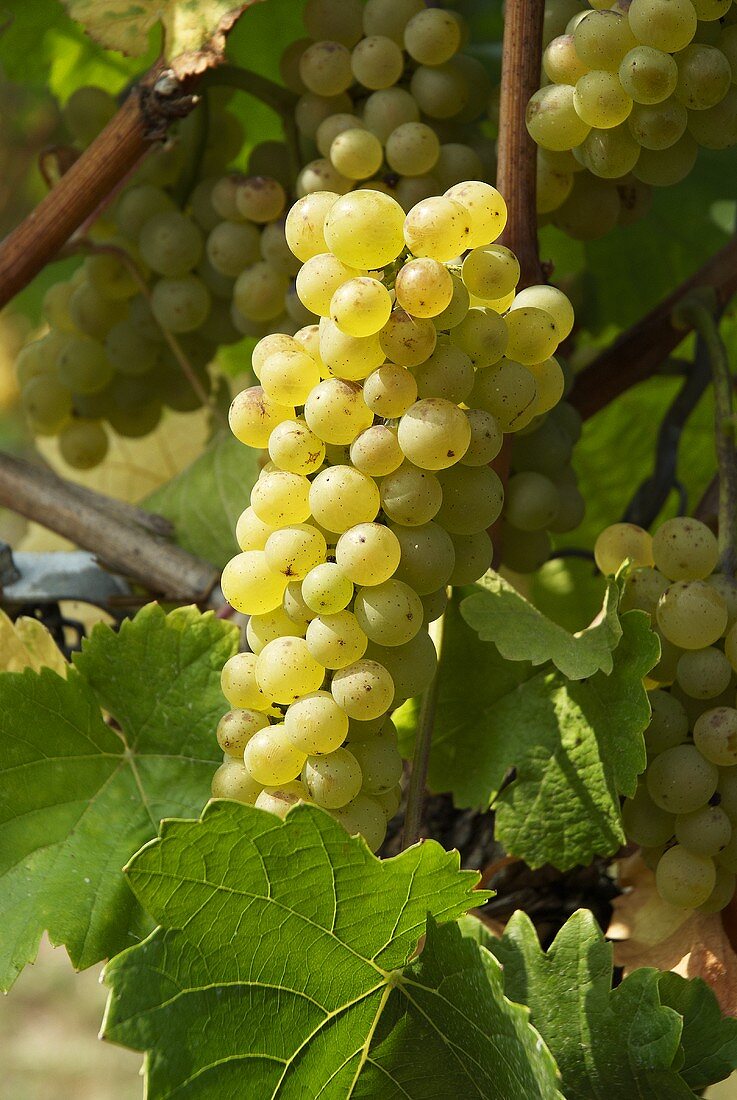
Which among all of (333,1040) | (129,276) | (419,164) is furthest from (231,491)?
(333,1040)

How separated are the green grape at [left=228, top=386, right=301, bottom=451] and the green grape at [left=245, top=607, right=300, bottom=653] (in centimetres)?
7

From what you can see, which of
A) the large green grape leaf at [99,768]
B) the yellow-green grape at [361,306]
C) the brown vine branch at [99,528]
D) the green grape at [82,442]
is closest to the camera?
the yellow-green grape at [361,306]

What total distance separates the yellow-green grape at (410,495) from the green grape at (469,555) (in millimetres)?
36

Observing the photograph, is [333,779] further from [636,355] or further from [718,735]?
[636,355]

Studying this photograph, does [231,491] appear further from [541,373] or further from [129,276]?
[541,373]

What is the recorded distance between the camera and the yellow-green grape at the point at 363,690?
0.41m

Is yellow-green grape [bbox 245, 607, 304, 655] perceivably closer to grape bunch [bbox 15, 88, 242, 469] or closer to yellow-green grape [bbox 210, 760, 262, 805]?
yellow-green grape [bbox 210, 760, 262, 805]

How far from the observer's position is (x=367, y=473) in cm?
42

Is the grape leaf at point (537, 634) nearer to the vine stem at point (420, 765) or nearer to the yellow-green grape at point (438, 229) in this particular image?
the vine stem at point (420, 765)

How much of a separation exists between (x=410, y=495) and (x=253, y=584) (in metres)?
0.08

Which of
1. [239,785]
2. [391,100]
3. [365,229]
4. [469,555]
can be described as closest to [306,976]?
[239,785]

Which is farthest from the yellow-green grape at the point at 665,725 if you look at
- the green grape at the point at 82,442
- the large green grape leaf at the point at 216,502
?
the green grape at the point at 82,442

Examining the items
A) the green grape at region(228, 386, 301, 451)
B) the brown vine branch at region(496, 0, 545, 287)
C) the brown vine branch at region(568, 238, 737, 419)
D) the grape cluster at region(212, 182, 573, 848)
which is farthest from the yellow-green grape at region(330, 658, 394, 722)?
the brown vine branch at region(568, 238, 737, 419)

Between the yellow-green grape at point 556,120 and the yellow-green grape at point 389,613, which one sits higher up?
the yellow-green grape at point 556,120
